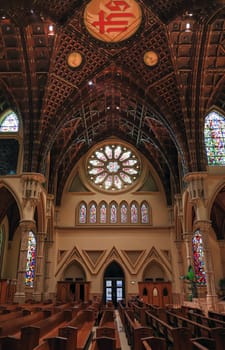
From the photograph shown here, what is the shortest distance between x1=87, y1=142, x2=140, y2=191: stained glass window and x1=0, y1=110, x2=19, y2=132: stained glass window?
28.9 feet

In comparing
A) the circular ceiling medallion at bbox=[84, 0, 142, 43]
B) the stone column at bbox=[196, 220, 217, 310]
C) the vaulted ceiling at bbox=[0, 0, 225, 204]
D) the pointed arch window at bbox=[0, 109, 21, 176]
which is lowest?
the stone column at bbox=[196, 220, 217, 310]

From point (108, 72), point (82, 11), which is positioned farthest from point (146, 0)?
point (108, 72)

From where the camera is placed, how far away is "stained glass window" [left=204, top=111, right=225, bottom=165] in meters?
20.0

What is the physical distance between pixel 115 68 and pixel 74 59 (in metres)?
2.71

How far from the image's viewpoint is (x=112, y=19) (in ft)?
56.7

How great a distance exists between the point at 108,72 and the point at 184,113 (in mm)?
5551

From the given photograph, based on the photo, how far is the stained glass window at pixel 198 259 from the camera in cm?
1933

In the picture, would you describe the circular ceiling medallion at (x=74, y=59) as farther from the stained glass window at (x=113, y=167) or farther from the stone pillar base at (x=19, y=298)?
the stone pillar base at (x=19, y=298)

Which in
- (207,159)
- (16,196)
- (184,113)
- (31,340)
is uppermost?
(184,113)

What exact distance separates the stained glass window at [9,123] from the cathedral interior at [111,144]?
164 millimetres

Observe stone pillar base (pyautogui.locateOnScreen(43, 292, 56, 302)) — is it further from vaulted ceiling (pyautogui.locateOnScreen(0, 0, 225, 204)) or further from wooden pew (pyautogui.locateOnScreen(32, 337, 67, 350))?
wooden pew (pyautogui.locateOnScreen(32, 337, 67, 350))

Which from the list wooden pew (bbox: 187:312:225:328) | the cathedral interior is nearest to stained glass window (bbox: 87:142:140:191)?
A: the cathedral interior

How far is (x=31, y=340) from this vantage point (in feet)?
11.9

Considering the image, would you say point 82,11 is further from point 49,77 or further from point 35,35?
point 49,77
